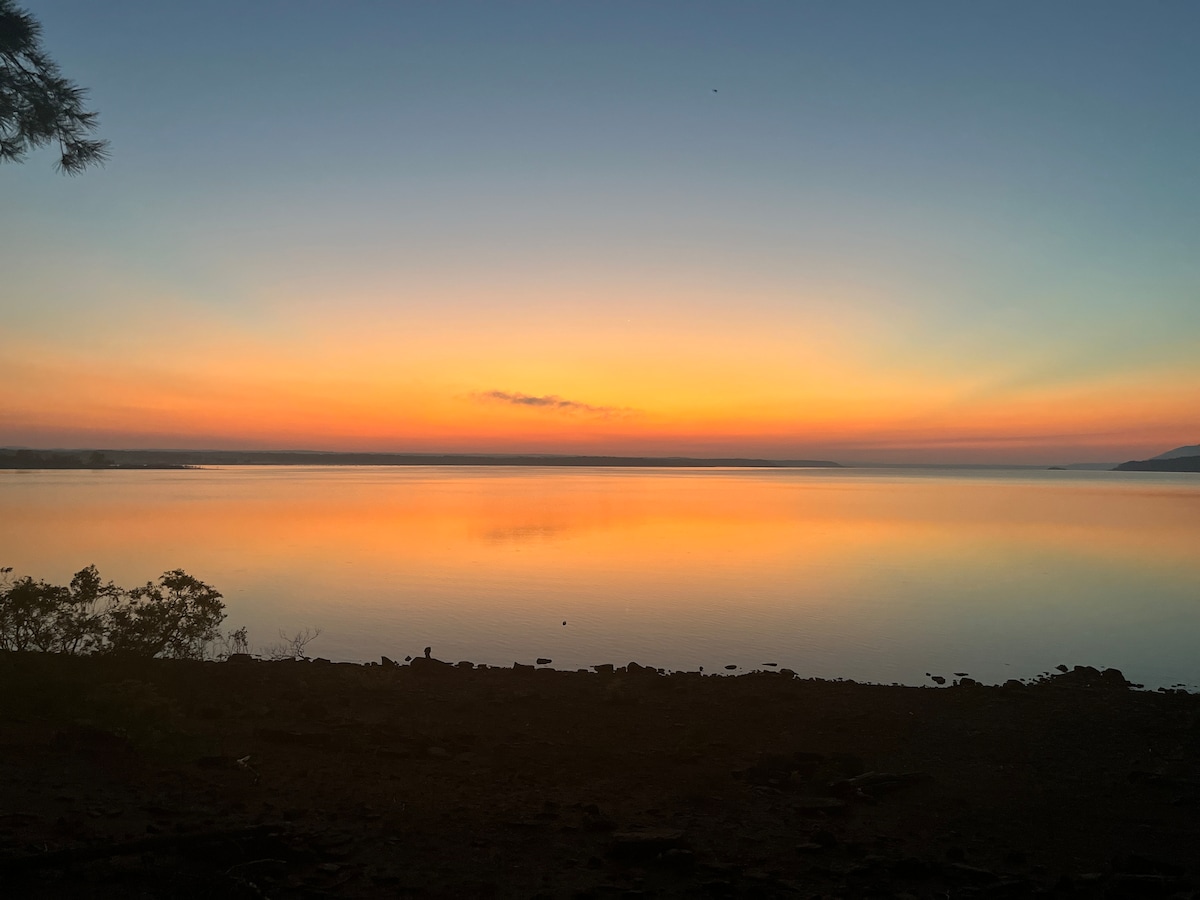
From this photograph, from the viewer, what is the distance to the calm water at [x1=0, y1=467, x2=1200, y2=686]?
1448cm

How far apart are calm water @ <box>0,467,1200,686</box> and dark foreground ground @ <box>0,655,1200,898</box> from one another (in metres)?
4.35

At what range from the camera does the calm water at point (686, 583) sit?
47.5 feet

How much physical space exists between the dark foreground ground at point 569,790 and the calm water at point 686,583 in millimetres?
4351

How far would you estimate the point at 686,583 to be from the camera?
2167 cm

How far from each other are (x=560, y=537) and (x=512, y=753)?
26378mm

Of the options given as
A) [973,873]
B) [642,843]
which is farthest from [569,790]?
[973,873]

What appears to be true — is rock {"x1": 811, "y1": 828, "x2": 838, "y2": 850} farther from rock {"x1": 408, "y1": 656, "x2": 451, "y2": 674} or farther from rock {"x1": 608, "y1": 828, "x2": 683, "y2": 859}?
rock {"x1": 408, "y1": 656, "x2": 451, "y2": 674}

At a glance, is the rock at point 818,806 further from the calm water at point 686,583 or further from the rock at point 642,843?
the calm water at point 686,583

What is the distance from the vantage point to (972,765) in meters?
7.34

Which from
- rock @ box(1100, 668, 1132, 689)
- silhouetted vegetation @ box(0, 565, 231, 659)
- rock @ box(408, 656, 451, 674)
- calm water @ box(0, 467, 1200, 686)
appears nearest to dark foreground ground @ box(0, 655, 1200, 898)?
silhouetted vegetation @ box(0, 565, 231, 659)

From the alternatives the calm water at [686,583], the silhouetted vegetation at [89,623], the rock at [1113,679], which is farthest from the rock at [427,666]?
the rock at [1113,679]

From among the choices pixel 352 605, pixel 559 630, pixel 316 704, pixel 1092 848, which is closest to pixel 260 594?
pixel 352 605

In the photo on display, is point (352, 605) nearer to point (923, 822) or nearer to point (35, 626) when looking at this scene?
point (35, 626)

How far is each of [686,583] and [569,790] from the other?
15.5 metres
